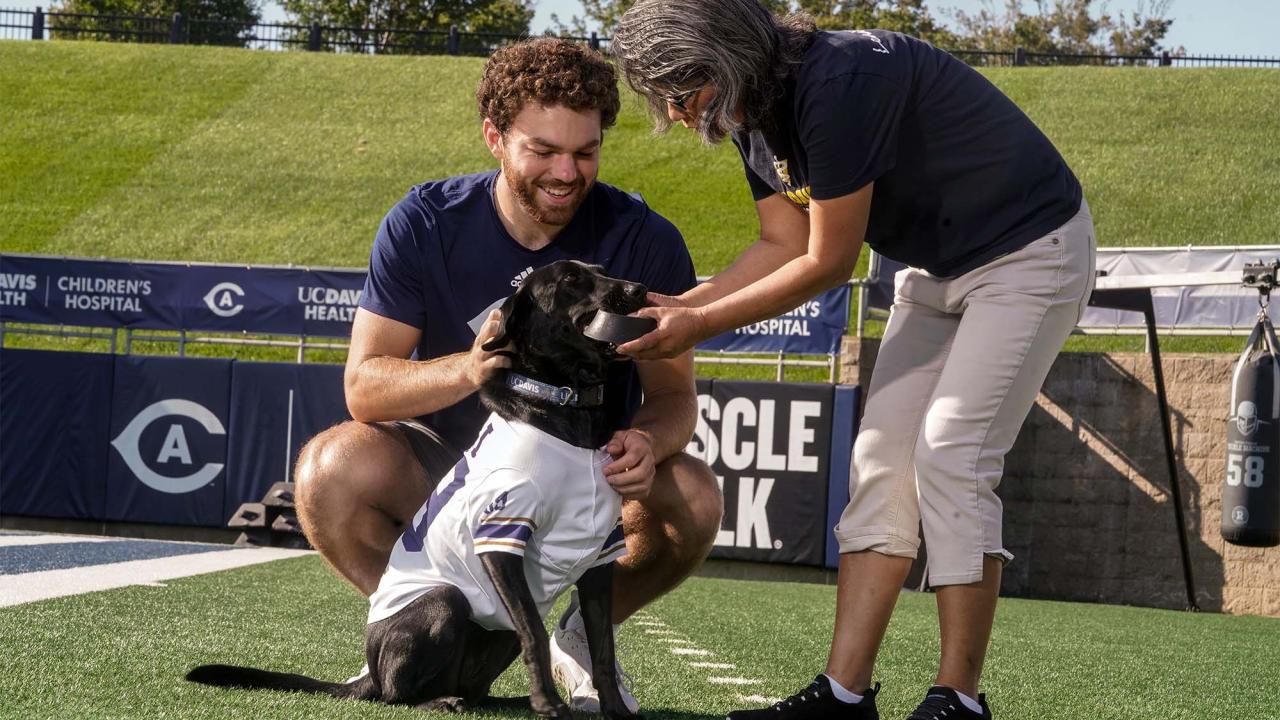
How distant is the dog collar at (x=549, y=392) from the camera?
299cm

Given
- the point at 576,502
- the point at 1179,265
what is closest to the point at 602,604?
the point at 576,502

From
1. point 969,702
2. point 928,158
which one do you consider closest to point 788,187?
point 928,158

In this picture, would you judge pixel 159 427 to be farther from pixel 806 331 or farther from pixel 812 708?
pixel 812 708

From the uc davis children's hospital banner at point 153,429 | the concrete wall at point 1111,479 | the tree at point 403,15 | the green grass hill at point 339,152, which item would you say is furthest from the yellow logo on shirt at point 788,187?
the tree at point 403,15

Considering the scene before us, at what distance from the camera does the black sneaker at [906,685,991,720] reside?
9.45 ft

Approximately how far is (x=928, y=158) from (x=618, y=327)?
2.72 ft

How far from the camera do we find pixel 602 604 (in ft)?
10.00

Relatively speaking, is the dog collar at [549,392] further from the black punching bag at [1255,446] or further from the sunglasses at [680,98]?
the black punching bag at [1255,446]

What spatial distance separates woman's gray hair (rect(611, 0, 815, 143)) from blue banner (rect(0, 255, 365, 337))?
10472mm

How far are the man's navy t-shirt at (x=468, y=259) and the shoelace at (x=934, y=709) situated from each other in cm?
110

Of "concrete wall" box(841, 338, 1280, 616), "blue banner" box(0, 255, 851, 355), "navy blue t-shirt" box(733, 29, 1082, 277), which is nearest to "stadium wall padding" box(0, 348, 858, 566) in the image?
"blue banner" box(0, 255, 851, 355)

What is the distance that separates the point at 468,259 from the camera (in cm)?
353

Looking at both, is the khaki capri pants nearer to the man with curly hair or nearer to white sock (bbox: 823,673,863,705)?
white sock (bbox: 823,673,863,705)

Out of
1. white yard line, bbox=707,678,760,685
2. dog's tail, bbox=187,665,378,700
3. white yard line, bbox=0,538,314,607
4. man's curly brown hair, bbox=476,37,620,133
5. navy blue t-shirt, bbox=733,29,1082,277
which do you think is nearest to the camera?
navy blue t-shirt, bbox=733,29,1082,277
